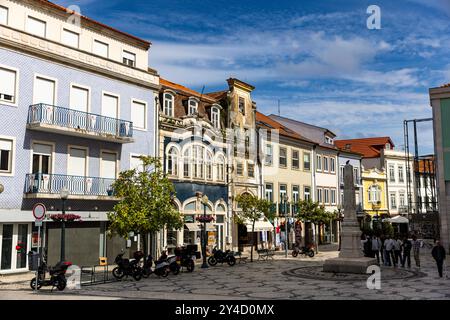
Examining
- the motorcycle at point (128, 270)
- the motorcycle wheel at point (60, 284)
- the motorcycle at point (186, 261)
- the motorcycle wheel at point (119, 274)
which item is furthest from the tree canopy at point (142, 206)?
the motorcycle wheel at point (60, 284)

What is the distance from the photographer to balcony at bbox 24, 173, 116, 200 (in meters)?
22.8

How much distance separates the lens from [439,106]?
33438 mm

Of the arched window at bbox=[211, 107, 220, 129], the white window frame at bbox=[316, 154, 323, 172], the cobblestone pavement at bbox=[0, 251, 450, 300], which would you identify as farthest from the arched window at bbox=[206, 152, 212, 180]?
the white window frame at bbox=[316, 154, 323, 172]

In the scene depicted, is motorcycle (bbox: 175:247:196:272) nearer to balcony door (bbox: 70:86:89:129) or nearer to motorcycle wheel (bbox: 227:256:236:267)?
motorcycle wheel (bbox: 227:256:236:267)

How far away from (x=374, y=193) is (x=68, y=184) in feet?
134

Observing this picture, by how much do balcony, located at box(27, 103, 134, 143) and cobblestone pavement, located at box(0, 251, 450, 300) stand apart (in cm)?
818

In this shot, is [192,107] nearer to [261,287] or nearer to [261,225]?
[261,225]

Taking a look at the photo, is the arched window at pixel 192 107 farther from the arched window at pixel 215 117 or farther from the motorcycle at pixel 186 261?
the motorcycle at pixel 186 261

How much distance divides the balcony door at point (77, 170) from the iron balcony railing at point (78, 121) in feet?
4.49

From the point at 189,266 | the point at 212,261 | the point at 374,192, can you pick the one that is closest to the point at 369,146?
the point at 374,192

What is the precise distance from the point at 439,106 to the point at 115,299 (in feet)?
90.6

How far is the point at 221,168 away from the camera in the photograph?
35.8 metres

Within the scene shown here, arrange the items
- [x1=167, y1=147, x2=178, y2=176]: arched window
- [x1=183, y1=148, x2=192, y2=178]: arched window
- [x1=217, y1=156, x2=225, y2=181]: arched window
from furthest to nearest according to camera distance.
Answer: [x1=217, y1=156, x2=225, y2=181]: arched window < [x1=183, y1=148, x2=192, y2=178]: arched window < [x1=167, y1=147, x2=178, y2=176]: arched window

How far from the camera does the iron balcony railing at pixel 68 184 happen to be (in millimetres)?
22797
